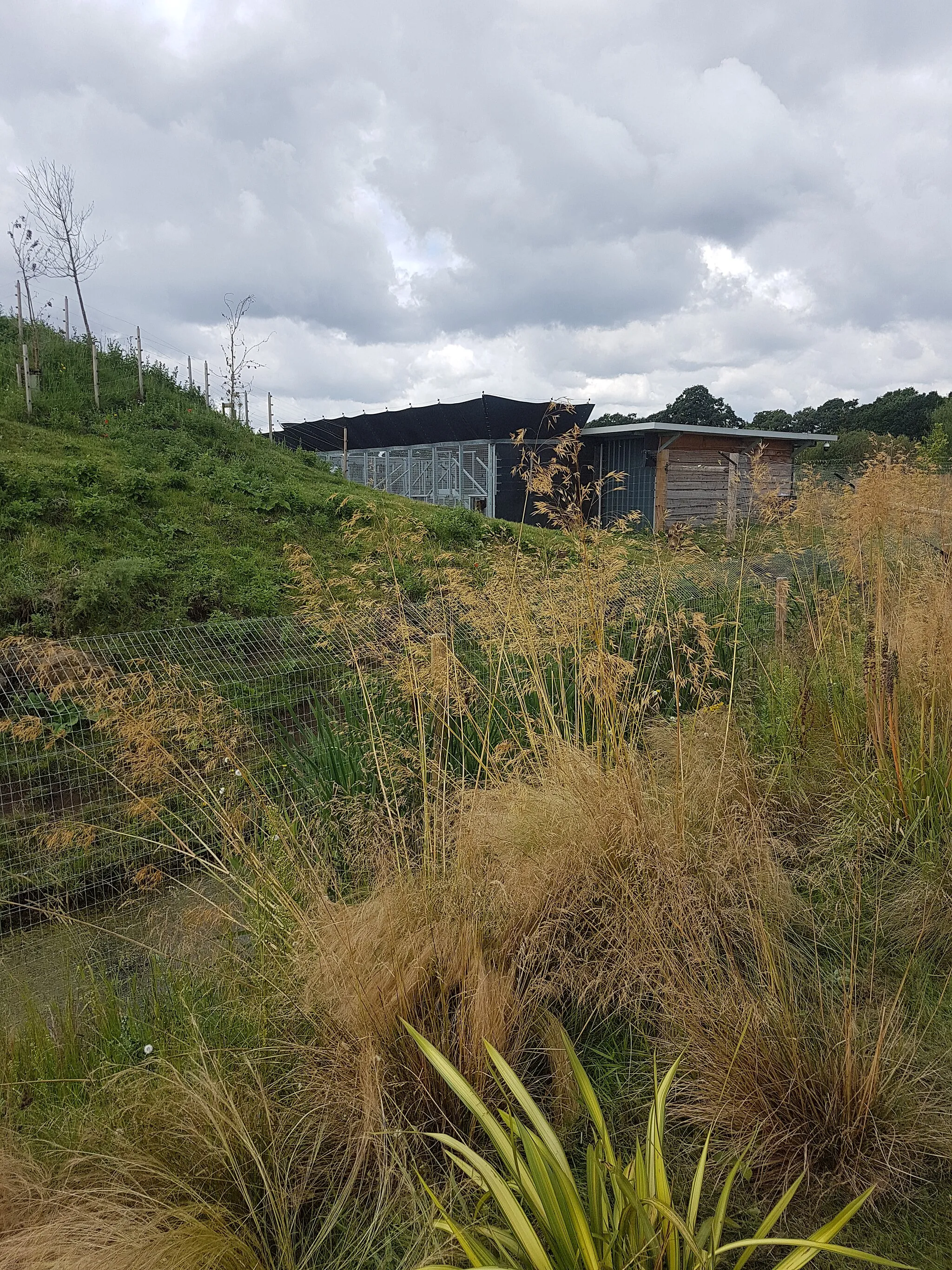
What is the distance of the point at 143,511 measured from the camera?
7918 millimetres

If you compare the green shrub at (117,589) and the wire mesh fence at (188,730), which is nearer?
the wire mesh fence at (188,730)

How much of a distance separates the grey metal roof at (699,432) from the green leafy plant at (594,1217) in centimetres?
1522

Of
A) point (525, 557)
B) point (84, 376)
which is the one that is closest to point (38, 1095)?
point (525, 557)

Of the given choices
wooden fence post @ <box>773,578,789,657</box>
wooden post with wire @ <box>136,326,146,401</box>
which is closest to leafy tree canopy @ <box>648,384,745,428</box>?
wooden post with wire @ <box>136,326,146,401</box>

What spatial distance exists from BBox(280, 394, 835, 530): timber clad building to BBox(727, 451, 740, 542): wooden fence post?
31.5 inches

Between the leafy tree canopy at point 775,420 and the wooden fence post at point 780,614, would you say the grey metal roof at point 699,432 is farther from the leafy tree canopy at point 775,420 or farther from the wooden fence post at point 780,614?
the leafy tree canopy at point 775,420

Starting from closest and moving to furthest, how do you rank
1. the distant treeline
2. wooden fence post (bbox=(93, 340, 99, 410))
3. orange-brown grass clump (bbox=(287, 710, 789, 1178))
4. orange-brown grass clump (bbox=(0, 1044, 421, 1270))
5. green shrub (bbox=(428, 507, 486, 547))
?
orange-brown grass clump (bbox=(0, 1044, 421, 1270)) < orange-brown grass clump (bbox=(287, 710, 789, 1178)) < green shrub (bbox=(428, 507, 486, 547)) < wooden fence post (bbox=(93, 340, 99, 410)) < the distant treeline

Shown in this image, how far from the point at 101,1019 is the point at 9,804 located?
211cm

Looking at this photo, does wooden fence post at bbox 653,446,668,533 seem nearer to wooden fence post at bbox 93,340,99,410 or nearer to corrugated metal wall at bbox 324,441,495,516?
corrugated metal wall at bbox 324,441,495,516

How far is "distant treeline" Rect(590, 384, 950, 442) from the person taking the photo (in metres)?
43.9

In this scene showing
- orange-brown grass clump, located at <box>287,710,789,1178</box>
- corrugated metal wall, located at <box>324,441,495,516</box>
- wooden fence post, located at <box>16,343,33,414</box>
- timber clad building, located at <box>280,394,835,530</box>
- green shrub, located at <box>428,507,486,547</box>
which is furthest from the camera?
corrugated metal wall, located at <box>324,441,495,516</box>

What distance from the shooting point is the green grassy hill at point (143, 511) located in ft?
19.6

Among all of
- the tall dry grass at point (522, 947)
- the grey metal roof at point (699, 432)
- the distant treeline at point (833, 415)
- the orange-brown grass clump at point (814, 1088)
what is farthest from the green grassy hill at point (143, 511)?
the distant treeline at point (833, 415)

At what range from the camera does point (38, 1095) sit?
6.76 feet
